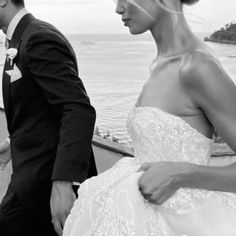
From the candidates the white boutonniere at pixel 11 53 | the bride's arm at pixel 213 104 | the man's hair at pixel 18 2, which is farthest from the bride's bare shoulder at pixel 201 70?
the man's hair at pixel 18 2

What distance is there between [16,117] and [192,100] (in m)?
0.89

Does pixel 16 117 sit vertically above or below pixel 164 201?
below

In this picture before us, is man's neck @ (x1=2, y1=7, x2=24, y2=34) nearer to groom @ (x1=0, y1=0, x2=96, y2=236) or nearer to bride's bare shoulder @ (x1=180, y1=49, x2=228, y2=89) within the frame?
groom @ (x1=0, y1=0, x2=96, y2=236)

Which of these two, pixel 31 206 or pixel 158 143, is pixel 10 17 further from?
pixel 158 143

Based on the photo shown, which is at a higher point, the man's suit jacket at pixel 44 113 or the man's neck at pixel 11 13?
the man's neck at pixel 11 13

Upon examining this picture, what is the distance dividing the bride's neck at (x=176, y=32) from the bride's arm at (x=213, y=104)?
0.28ft

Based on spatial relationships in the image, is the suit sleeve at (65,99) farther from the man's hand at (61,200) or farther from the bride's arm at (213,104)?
the bride's arm at (213,104)

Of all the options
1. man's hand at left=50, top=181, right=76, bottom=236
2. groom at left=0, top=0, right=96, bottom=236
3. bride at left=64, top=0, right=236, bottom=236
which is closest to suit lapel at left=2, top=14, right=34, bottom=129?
groom at left=0, top=0, right=96, bottom=236

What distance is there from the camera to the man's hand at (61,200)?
77.1 inches

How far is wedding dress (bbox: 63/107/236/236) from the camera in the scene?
1.42m

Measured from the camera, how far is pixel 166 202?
1.43 metres

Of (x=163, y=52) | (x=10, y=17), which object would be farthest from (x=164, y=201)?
(x=10, y=17)

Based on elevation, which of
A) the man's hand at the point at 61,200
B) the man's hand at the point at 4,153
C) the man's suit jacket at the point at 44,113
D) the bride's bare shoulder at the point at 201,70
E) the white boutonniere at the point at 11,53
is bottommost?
the man's hand at the point at 4,153

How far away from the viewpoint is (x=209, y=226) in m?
1.44
